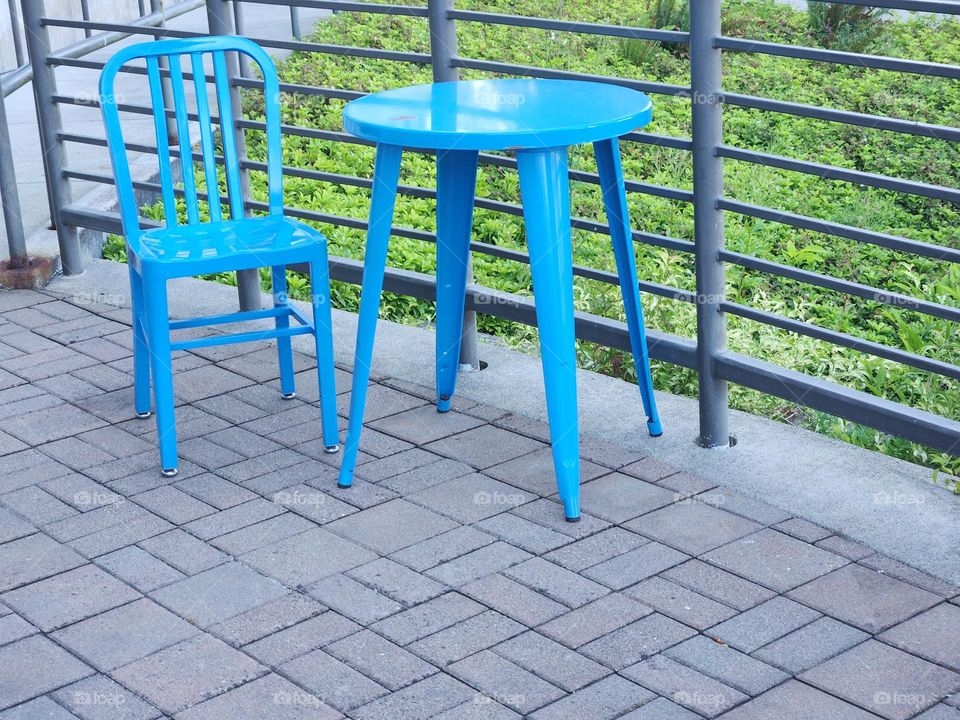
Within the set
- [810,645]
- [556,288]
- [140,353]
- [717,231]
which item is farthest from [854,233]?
[140,353]

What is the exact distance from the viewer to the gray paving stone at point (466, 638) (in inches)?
123

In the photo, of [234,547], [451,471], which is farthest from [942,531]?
[234,547]

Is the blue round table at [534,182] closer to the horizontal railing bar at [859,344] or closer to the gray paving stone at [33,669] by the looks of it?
the horizontal railing bar at [859,344]

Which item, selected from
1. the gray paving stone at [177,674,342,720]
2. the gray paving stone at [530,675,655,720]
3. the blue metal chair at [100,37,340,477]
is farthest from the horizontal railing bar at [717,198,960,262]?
the gray paving stone at [177,674,342,720]

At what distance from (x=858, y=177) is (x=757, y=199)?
10.6ft

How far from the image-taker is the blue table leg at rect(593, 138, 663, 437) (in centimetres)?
396

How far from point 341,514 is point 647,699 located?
4.14ft

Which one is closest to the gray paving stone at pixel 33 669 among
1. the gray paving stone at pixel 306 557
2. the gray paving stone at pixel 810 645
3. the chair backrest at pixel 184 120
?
the gray paving stone at pixel 306 557

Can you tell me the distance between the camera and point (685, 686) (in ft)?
9.78

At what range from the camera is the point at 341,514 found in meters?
3.87

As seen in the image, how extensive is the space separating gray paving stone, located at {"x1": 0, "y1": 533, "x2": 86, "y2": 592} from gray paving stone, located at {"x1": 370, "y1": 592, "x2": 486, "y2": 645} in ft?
3.20

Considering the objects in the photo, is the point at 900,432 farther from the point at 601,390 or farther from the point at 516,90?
the point at 516,90

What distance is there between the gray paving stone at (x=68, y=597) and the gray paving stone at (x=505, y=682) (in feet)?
3.19

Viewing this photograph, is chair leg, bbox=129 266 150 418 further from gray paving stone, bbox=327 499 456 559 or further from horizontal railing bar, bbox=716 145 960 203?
horizontal railing bar, bbox=716 145 960 203
